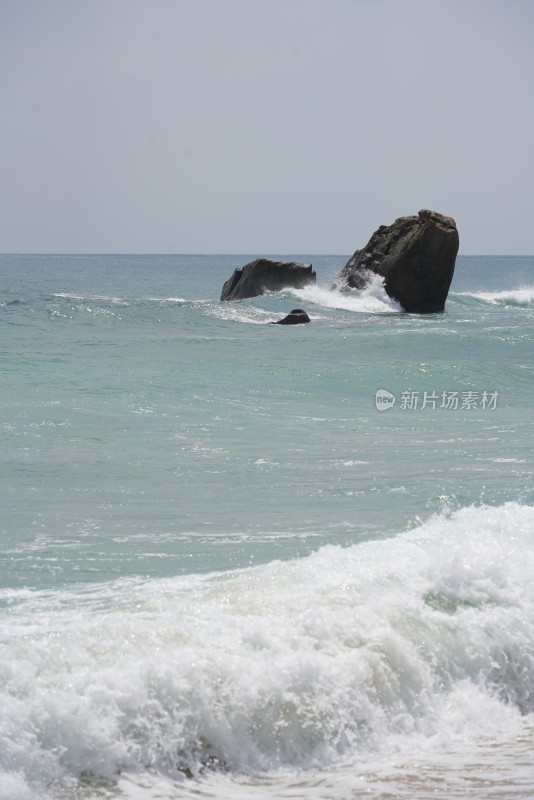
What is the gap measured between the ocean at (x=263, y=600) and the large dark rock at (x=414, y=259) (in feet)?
59.4

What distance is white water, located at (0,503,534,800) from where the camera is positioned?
452 cm

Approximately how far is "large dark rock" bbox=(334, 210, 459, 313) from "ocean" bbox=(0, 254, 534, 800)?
1811cm

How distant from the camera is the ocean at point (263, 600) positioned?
4535 millimetres

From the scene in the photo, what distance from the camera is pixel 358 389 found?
630 inches

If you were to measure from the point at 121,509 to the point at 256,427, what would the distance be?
3.95 meters

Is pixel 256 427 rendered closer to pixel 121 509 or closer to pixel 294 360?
pixel 121 509

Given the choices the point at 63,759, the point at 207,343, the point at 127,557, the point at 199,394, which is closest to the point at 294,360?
the point at 207,343

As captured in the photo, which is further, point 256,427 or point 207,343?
point 207,343

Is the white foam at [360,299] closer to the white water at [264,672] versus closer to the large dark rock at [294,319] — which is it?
the large dark rock at [294,319]

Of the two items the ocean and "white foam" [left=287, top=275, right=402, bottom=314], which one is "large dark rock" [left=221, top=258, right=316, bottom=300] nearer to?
"white foam" [left=287, top=275, right=402, bottom=314]

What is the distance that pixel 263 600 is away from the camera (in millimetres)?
5867

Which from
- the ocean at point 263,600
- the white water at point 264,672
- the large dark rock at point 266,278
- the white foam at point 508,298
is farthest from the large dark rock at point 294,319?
the white water at point 264,672

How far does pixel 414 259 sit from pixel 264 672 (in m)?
27.8

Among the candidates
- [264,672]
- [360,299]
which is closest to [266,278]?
[360,299]
